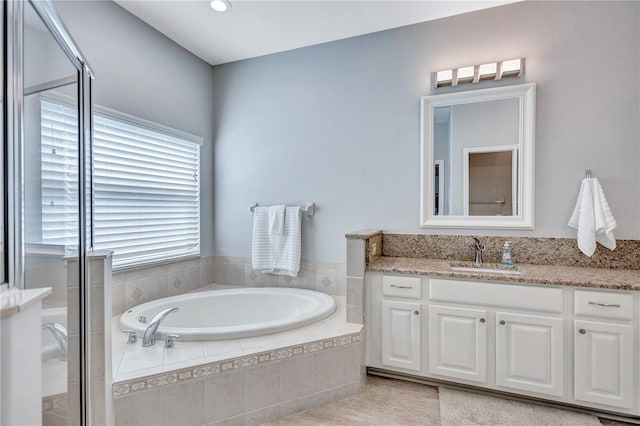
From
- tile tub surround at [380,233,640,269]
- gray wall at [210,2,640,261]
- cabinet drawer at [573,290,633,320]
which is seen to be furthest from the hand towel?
cabinet drawer at [573,290,633,320]

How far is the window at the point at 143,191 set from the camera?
2221 mm

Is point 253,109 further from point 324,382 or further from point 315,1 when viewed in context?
point 324,382

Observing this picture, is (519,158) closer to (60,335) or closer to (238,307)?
(238,307)

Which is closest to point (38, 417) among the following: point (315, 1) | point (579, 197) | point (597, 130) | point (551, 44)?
point (315, 1)

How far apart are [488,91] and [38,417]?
9.58 ft

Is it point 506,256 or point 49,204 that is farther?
point 506,256

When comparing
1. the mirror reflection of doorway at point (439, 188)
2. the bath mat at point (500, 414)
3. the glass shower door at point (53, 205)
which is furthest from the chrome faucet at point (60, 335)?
the mirror reflection of doorway at point (439, 188)

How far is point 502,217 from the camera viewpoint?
235 centimetres

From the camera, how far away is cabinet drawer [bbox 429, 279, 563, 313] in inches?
72.8

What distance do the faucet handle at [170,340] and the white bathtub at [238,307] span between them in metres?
0.45

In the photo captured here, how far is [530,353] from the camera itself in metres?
1.88

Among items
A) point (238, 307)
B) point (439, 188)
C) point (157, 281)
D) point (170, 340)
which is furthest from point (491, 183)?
point (157, 281)

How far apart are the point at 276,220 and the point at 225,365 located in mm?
1416

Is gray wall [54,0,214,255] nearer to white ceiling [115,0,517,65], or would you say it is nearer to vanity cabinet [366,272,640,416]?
white ceiling [115,0,517,65]
